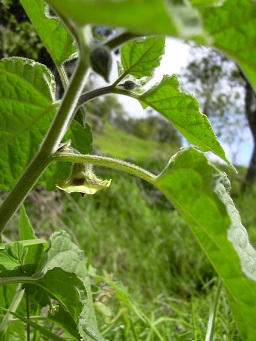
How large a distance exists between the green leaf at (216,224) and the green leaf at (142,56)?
0.60ft

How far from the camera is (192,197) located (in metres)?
0.50

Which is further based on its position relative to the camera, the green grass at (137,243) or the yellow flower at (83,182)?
the green grass at (137,243)

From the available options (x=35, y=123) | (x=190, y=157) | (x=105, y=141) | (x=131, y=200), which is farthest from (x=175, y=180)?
(x=105, y=141)

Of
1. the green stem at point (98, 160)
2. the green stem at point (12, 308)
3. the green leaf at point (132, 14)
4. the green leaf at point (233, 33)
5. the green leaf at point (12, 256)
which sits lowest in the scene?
the green stem at point (12, 308)

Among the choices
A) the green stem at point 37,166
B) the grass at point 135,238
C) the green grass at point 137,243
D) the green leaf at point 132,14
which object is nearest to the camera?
the green leaf at point 132,14

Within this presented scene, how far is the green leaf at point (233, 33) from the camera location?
1.30 ft

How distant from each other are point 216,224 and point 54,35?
0.35 metres

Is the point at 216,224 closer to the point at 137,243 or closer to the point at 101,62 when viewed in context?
the point at 101,62

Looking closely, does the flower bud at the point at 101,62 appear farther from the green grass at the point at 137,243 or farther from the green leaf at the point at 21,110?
the green grass at the point at 137,243

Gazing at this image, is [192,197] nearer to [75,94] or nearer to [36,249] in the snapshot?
[75,94]

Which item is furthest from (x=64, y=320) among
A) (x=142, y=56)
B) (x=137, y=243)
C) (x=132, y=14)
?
(x=137, y=243)

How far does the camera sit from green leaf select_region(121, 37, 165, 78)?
0.66 metres

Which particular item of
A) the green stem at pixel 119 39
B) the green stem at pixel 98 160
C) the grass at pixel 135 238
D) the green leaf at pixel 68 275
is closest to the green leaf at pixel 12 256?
the green leaf at pixel 68 275

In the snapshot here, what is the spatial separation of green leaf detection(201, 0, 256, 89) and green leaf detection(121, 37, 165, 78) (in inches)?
9.7
